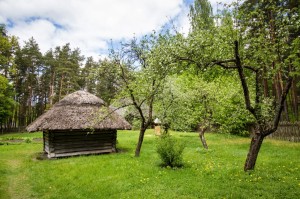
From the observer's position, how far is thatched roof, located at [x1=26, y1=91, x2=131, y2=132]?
1547cm

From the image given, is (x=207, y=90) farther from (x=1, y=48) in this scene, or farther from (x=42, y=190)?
(x=1, y=48)

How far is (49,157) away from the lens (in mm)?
15750

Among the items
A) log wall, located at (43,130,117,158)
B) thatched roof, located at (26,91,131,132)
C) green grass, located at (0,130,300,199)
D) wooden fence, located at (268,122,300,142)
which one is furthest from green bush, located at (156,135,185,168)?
wooden fence, located at (268,122,300,142)

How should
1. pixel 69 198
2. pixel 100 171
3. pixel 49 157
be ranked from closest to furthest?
pixel 69 198, pixel 100 171, pixel 49 157

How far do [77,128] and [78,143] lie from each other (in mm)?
1615

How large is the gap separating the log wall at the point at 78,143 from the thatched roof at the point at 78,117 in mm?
884

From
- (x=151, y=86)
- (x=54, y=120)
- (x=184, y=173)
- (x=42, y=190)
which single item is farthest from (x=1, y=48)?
(x=184, y=173)

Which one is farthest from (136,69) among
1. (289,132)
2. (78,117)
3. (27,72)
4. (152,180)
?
→ (27,72)

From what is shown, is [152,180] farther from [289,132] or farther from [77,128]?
[289,132]

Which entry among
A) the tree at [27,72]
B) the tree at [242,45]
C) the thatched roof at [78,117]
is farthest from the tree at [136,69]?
the tree at [27,72]

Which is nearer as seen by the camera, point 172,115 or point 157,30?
point 157,30

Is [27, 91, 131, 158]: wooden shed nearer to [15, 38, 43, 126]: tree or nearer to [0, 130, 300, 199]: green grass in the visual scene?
[0, 130, 300, 199]: green grass

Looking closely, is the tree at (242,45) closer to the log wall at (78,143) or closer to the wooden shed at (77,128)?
the wooden shed at (77,128)

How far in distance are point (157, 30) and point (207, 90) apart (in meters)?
7.48
